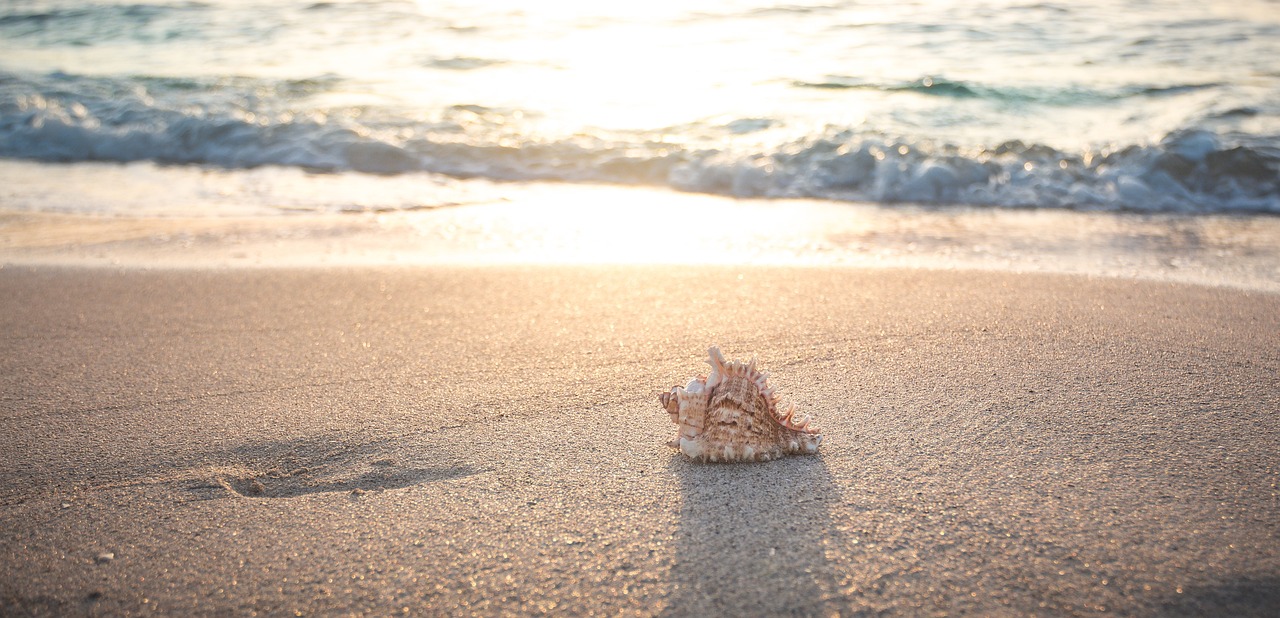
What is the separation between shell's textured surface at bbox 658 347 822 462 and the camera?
2195 millimetres

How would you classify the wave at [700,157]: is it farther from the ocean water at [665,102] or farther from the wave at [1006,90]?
the wave at [1006,90]

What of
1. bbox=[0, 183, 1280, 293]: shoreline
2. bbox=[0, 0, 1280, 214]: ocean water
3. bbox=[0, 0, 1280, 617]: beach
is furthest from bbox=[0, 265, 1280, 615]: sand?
bbox=[0, 0, 1280, 214]: ocean water

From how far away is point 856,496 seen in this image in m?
2.16

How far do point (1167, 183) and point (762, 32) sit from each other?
6271 millimetres

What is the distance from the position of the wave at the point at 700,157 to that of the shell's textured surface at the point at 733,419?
4.05 meters

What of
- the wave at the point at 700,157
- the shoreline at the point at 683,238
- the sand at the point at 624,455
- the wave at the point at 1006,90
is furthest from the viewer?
the wave at the point at 1006,90

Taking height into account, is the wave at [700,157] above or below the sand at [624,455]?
above

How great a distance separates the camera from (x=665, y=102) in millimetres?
8664

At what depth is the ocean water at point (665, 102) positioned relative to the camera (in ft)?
20.6

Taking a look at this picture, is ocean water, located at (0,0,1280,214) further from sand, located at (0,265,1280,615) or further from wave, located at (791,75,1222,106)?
sand, located at (0,265,1280,615)

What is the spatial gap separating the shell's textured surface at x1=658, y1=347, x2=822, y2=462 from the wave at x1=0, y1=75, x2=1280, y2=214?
4.05 m

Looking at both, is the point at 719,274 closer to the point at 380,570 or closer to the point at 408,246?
the point at 408,246

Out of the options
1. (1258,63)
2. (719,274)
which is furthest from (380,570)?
(1258,63)

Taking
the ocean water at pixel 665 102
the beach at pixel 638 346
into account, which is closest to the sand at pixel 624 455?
the beach at pixel 638 346
